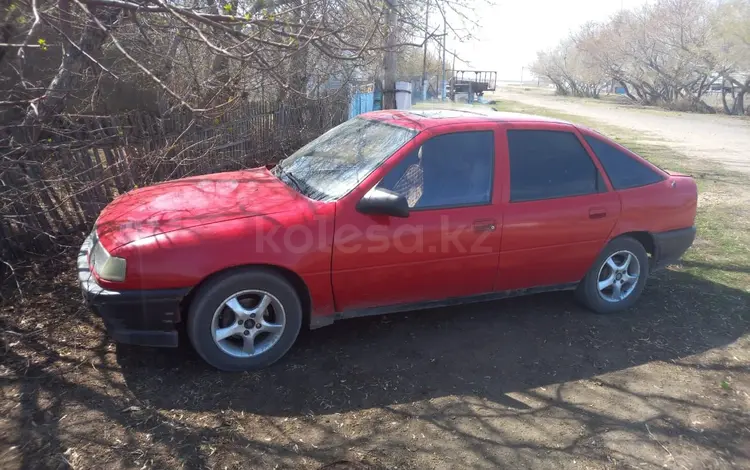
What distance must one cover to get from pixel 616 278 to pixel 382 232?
7.50ft

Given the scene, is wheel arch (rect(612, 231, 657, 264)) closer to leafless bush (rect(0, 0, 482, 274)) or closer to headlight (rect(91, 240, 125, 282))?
leafless bush (rect(0, 0, 482, 274))

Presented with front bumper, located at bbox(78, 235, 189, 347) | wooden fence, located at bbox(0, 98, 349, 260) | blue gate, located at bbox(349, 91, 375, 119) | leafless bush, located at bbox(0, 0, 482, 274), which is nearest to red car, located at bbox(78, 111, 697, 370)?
front bumper, located at bbox(78, 235, 189, 347)

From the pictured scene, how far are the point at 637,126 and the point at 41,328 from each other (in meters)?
25.3

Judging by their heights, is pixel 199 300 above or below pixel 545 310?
above

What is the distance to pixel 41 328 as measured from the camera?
12.8ft

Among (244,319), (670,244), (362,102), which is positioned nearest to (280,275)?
(244,319)

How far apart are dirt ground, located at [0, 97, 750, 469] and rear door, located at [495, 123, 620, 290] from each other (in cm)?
50

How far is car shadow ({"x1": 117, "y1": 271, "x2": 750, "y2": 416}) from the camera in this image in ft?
10.6

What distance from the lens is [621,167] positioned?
448 centimetres

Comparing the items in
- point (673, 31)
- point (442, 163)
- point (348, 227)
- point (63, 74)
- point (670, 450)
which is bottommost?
point (670, 450)

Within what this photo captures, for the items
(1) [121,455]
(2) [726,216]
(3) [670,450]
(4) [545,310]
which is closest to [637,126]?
(2) [726,216]

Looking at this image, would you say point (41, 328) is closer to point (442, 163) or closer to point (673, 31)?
point (442, 163)

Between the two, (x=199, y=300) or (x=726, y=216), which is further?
(x=726, y=216)

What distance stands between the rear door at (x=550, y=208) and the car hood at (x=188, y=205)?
1643mm
